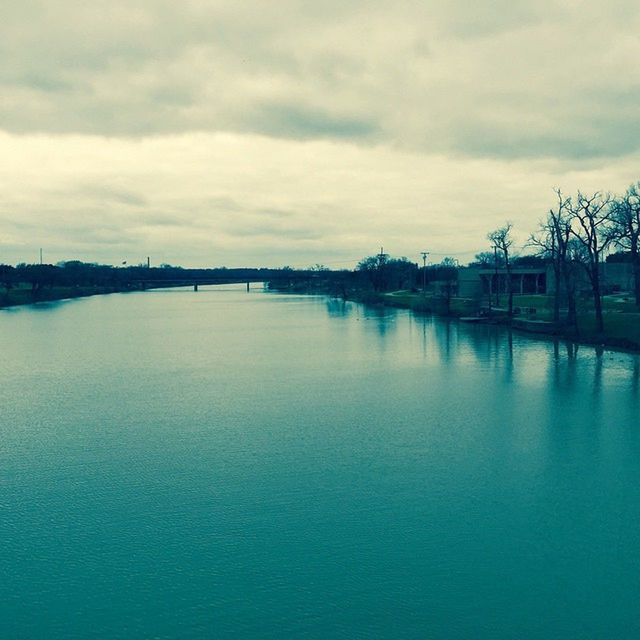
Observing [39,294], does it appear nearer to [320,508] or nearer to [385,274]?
[385,274]

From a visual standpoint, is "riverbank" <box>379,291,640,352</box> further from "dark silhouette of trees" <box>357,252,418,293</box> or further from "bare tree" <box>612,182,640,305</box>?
"dark silhouette of trees" <box>357,252,418,293</box>

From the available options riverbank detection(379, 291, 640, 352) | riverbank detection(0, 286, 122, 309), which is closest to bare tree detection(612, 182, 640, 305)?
riverbank detection(379, 291, 640, 352)

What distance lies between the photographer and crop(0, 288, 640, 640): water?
368 inches

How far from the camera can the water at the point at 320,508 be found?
30.7 feet

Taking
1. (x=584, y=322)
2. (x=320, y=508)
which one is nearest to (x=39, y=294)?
(x=584, y=322)

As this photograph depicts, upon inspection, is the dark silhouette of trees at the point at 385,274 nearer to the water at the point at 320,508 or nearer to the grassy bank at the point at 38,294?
the grassy bank at the point at 38,294

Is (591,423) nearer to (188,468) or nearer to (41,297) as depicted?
(188,468)

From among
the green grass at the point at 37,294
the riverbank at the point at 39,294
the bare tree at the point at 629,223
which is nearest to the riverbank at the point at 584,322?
the bare tree at the point at 629,223

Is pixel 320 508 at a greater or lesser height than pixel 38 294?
lesser

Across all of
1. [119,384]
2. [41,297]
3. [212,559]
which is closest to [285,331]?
[119,384]

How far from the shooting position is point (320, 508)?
12.9 metres

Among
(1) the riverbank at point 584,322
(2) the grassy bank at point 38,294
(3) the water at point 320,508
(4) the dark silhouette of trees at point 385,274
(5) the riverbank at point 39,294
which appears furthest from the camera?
(4) the dark silhouette of trees at point 385,274

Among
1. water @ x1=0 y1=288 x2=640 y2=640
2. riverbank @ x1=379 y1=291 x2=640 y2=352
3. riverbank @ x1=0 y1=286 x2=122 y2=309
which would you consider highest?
riverbank @ x1=0 y1=286 x2=122 y2=309

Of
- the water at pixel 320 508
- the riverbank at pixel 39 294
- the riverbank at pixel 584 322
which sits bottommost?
the water at pixel 320 508
